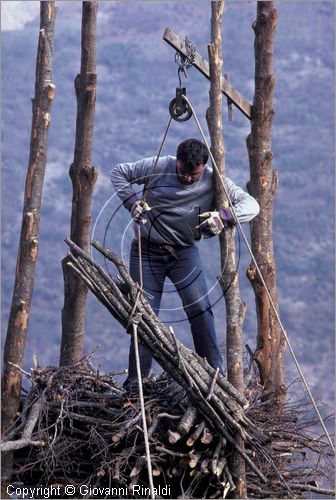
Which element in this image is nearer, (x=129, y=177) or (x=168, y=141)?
(x=129, y=177)

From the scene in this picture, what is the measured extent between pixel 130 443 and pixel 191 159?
1.92 metres

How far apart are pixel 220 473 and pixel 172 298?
95.7ft

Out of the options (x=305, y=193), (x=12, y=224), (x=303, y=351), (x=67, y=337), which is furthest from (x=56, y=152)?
(x=67, y=337)

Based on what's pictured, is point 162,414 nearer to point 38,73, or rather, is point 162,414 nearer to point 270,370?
point 270,370

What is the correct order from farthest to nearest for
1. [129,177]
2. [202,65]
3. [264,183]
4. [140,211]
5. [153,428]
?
[264,183]
[202,65]
[129,177]
[140,211]
[153,428]

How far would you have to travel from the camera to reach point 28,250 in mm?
9586

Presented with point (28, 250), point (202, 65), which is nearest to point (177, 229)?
point (28, 250)

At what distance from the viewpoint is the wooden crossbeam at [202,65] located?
31.5 ft

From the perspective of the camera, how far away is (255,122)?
11.0m

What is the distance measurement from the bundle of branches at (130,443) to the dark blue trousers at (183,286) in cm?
33

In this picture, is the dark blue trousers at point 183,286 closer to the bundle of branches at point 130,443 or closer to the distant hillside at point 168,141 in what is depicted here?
the bundle of branches at point 130,443

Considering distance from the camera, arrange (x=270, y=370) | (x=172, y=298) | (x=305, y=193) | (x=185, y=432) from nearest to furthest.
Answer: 1. (x=185, y=432)
2. (x=270, y=370)
3. (x=172, y=298)
4. (x=305, y=193)

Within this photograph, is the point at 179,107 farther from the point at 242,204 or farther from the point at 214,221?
the point at 214,221

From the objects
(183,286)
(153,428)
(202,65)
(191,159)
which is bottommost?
(153,428)
